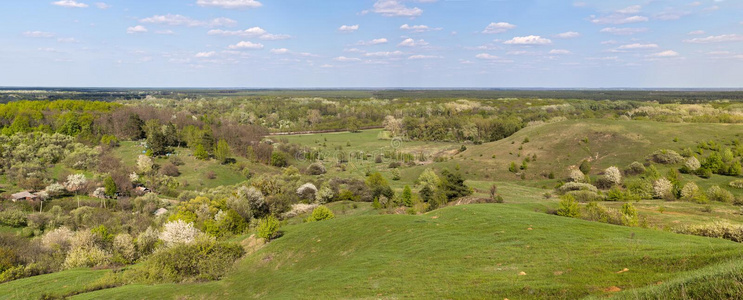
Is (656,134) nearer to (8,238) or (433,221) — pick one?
(433,221)

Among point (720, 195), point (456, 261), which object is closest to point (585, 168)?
point (720, 195)

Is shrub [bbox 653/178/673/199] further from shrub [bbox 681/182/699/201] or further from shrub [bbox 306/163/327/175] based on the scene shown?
shrub [bbox 306/163/327/175]

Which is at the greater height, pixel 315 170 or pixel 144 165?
pixel 144 165

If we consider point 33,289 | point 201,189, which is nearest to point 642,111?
point 201,189

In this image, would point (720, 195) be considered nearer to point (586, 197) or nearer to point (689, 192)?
point (689, 192)

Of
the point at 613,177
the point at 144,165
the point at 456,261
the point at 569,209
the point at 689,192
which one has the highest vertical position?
the point at 456,261
